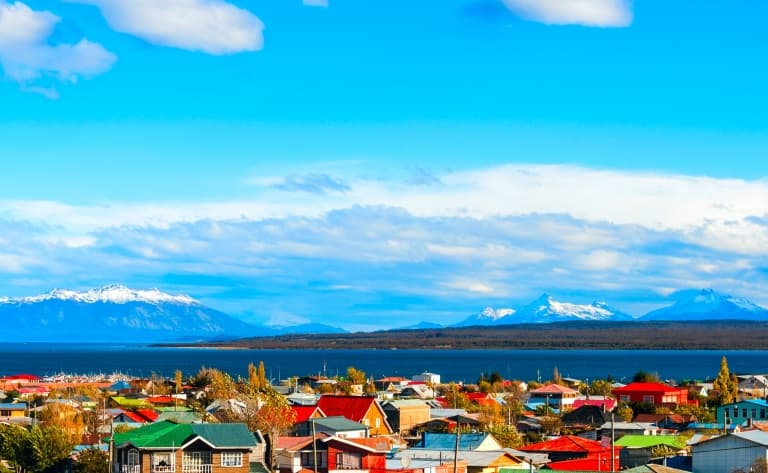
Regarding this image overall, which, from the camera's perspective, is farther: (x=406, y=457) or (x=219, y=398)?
(x=219, y=398)

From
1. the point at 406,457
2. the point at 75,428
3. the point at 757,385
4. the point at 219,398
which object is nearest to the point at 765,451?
the point at 406,457

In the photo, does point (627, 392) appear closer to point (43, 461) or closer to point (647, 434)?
point (647, 434)

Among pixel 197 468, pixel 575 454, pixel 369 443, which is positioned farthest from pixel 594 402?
pixel 197 468

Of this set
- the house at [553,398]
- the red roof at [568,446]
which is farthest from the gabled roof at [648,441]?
the house at [553,398]

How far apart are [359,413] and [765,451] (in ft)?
87.9

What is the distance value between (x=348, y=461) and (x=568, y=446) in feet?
41.6

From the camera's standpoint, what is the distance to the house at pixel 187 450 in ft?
142

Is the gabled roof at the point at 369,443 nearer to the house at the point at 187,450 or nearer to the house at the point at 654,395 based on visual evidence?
the house at the point at 187,450

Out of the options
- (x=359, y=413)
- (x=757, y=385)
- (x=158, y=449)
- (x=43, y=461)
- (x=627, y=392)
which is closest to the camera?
(x=158, y=449)

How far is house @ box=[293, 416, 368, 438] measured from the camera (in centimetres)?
5822

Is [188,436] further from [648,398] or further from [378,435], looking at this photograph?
[648,398]

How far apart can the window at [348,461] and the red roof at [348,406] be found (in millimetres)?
18218

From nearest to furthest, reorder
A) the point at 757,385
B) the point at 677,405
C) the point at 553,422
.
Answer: the point at 553,422 < the point at 677,405 < the point at 757,385

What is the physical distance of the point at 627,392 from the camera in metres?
102
